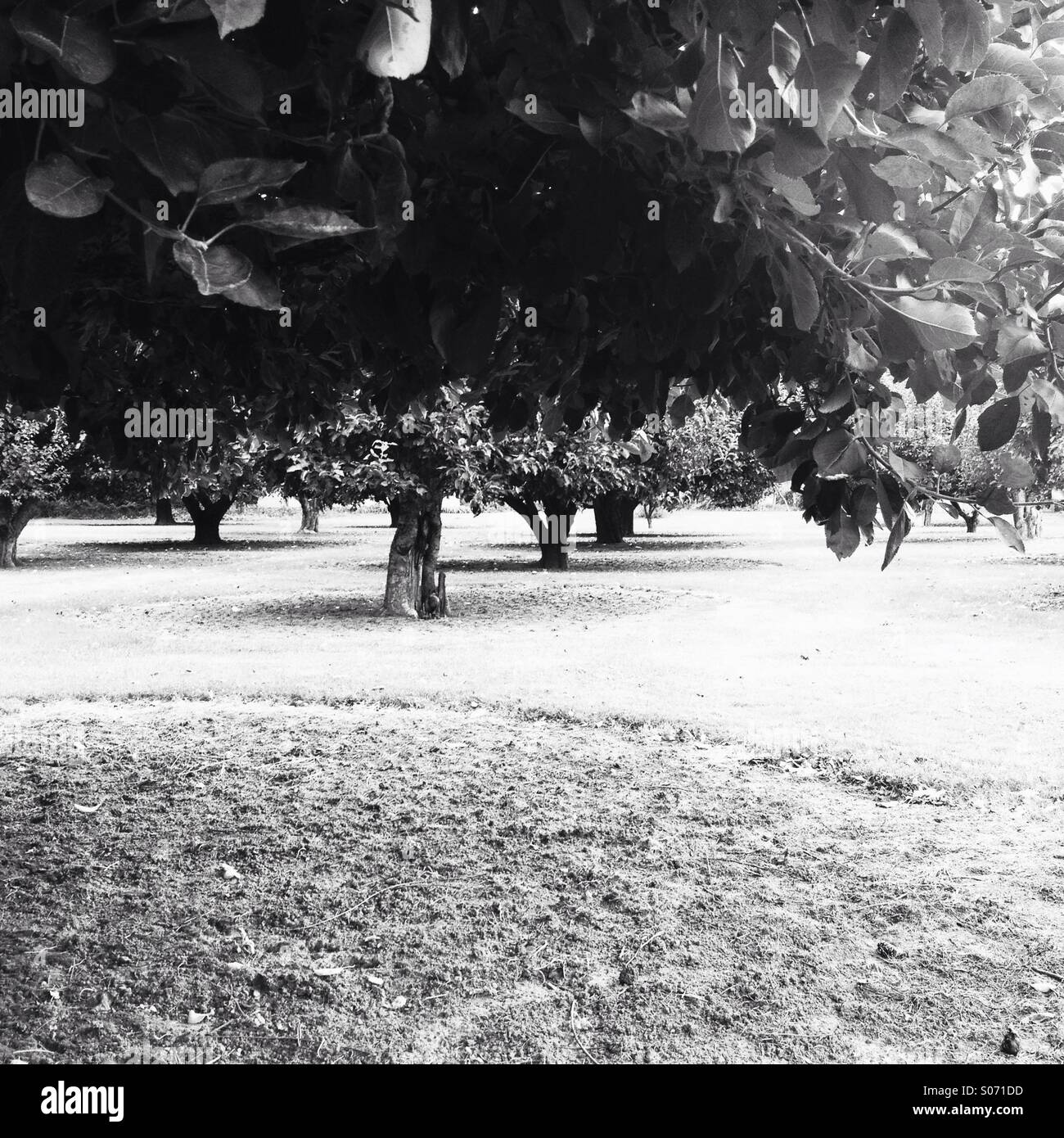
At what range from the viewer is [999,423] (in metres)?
2.47

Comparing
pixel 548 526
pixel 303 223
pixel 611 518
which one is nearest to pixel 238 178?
pixel 303 223

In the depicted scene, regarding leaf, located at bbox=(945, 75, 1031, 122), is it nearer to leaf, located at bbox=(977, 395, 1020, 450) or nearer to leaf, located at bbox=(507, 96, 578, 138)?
leaf, located at bbox=(507, 96, 578, 138)

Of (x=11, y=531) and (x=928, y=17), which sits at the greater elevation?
(x=928, y=17)

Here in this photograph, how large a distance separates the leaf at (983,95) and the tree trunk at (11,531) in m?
27.2

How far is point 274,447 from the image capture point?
1387 cm

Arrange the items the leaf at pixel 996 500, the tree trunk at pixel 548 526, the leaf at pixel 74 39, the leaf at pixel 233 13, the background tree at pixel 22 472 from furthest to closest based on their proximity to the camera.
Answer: the background tree at pixel 22 472 < the tree trunk at pixel 548 526 < the leaf at pixel 996 500 < the leaf at pixel 74 39 < the leaf at pixel 233 13

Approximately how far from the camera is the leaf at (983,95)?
1.98 m

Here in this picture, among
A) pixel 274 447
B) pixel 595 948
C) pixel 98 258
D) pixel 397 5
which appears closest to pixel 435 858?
pixel 595 948

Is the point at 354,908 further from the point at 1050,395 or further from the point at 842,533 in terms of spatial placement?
the point at 1050,395

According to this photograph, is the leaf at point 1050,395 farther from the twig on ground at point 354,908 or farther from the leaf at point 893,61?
the twig on ground at point 354,908

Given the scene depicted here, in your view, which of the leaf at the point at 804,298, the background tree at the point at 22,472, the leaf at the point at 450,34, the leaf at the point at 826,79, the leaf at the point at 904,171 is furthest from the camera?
the background tree at the point at 22,472

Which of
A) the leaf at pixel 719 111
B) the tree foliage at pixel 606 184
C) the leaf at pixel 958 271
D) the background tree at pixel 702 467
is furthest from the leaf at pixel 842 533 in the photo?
the background tree at pixel 702 467

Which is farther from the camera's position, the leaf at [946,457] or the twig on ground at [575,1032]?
the twig on ground at [575,1032]

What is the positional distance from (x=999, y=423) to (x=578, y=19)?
133 centimetres
